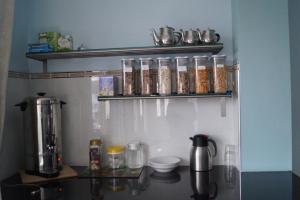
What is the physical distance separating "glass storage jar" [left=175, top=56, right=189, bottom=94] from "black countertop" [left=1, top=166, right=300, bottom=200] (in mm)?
512

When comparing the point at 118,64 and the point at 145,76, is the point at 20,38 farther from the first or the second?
the point at 145,76

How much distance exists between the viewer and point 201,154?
1.60 m

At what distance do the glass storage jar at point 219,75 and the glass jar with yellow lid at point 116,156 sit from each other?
0.70 metres

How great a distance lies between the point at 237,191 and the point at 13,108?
138 centimetres

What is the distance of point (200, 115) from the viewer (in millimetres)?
1741

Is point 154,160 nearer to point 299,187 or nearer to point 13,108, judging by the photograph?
point 299,187

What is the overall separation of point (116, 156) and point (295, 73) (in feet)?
3.86

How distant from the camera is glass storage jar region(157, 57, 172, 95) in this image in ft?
5.14

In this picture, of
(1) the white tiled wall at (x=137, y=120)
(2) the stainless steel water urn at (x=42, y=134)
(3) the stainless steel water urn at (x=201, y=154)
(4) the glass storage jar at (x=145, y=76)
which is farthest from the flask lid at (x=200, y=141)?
(2) the stainless steel water urn at (x=42, y=134)

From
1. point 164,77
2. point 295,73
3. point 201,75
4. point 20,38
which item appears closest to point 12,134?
point 20,38

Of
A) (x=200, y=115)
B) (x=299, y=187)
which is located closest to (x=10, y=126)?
(x=200, y=115)

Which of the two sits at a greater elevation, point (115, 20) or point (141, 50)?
point (115, 20)

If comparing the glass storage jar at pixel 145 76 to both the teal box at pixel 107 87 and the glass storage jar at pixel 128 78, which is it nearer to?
the glass storage jar at pixel 128 78

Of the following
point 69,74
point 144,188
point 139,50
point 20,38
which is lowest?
point 144,188
